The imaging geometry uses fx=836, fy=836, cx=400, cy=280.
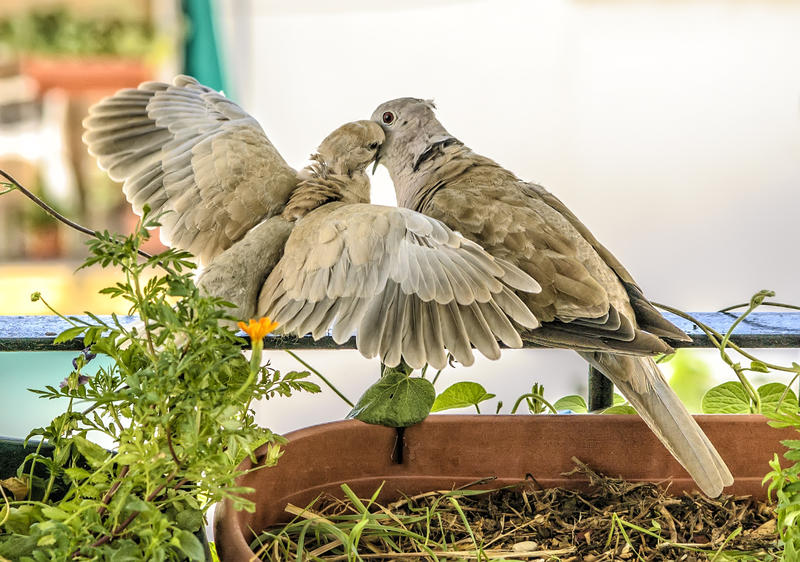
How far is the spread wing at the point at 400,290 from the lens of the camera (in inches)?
29.0

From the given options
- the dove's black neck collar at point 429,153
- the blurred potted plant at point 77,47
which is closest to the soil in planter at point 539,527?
the dove's black neck collar at point 429,153

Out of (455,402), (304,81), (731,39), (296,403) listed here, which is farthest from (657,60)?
(455,402)

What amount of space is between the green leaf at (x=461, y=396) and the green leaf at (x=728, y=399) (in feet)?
0.94

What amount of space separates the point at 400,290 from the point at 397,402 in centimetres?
17

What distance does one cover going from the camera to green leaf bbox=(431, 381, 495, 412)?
105cm

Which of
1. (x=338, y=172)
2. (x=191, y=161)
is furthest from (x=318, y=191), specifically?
(x=191, y=161)

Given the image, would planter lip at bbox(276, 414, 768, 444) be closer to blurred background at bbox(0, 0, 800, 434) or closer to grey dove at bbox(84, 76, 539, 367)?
grey dove at bbox(84, 76, 539, 367)

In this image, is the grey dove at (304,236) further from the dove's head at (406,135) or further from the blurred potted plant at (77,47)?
the blurred potted plant at (77,47)

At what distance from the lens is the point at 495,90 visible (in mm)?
3957

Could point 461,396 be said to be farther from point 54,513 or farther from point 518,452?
point 54,513

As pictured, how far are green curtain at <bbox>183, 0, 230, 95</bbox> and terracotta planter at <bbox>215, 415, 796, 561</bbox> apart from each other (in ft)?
9.43

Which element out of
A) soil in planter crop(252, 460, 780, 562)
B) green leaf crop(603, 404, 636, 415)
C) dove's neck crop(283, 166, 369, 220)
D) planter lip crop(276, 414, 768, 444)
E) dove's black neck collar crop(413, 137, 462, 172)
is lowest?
soil in planter crop(252, 460, 780, 562)

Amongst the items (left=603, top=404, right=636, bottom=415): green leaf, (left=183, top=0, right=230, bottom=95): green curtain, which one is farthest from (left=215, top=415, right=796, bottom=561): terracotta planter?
(left=183, top=0, right=230, bottom=95): green curtain

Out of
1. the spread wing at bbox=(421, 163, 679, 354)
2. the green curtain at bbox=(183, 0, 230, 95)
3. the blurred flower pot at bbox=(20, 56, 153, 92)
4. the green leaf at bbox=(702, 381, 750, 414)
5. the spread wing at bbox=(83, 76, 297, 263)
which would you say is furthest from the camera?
the blurred flower pot at bbox=(20, 56, 153, 92)
